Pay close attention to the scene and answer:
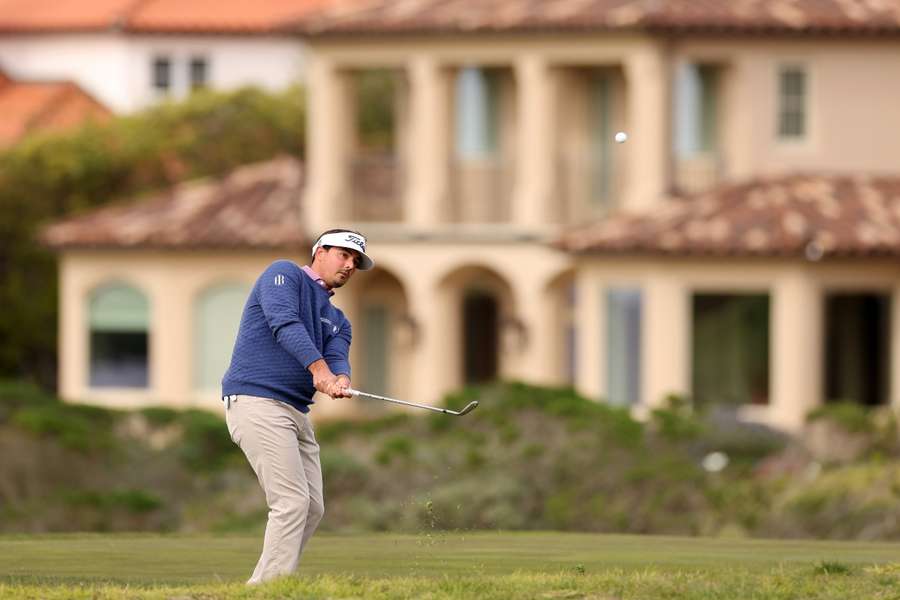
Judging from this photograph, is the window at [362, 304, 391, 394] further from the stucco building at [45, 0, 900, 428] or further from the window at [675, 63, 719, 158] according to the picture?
the window at [675, 63, 719, 158]

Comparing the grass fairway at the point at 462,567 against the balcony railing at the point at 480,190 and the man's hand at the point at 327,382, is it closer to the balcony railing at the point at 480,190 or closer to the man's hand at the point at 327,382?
the man's hand at the point at 327,382

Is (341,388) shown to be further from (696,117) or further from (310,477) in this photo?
(696,117)

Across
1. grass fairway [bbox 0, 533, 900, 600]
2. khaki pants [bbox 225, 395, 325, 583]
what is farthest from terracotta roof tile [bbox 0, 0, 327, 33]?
khaki pants [bbox 225, 395, 325, 583]

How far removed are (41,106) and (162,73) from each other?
585 cm

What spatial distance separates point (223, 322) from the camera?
131 ft

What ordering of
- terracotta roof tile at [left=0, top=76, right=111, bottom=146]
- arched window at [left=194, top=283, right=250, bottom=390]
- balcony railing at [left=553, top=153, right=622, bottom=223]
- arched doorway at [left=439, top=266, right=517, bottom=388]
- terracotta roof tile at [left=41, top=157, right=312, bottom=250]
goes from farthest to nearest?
terracotta roof tile at [left=0, top=76, right=111, bottom=146]
arched window at [left=194, top=283, right=250, bottom=390]
terracotta roof tile at [left=41, top=157, right=312, bottom=250]
arched doorway at [left=439, top=266, right=517, bottom=388]
balcony railing at [left=553, top=153, right=622, bottom=223]

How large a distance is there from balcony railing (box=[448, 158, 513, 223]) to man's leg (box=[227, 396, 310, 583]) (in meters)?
24.1

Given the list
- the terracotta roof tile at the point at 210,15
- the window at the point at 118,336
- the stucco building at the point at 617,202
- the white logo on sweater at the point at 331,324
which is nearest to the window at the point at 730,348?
the stucco building at the point at 617,202

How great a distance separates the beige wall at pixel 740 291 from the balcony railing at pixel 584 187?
2.76 meters

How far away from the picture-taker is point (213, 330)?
131 ft

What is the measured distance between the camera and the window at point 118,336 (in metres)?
40.3

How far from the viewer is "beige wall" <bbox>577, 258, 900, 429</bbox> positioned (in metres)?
33.7

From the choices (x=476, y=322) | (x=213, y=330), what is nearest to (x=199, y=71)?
(x=476, y=322)

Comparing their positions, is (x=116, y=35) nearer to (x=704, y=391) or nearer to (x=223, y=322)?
(x=223, y=322)
